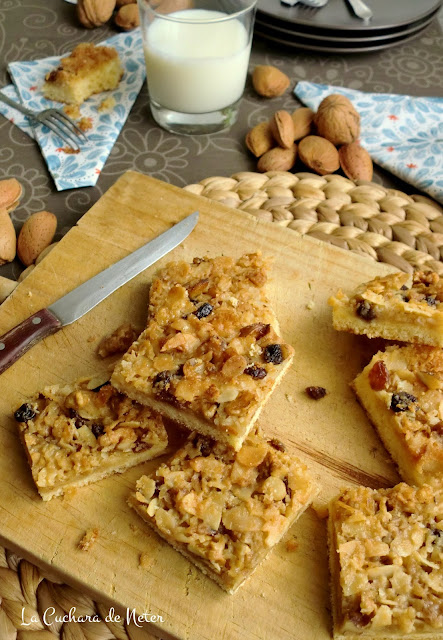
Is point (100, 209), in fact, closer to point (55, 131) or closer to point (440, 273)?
point (55, 131)

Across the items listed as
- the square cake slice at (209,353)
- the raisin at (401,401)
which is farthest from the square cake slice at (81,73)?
the raisin at (401,401)

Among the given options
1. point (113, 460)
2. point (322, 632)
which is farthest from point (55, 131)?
point (322, 632)

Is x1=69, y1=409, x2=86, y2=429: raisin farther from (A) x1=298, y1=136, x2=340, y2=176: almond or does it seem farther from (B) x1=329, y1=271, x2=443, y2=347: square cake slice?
(A) x1=298, y1=136, x2=340, y2=176: almond

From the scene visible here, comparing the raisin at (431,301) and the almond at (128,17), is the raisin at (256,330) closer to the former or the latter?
the raisin at (431,301)

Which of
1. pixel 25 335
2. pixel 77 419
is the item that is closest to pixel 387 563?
pixel 77 419

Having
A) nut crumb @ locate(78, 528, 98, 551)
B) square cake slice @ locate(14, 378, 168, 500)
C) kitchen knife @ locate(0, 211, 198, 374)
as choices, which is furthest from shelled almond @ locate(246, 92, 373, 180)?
nut crumb @ locate(78, 528, 98, 551)

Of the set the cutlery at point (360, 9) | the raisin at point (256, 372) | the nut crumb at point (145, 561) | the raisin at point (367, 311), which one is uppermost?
the cutlery at point (360, 9)
